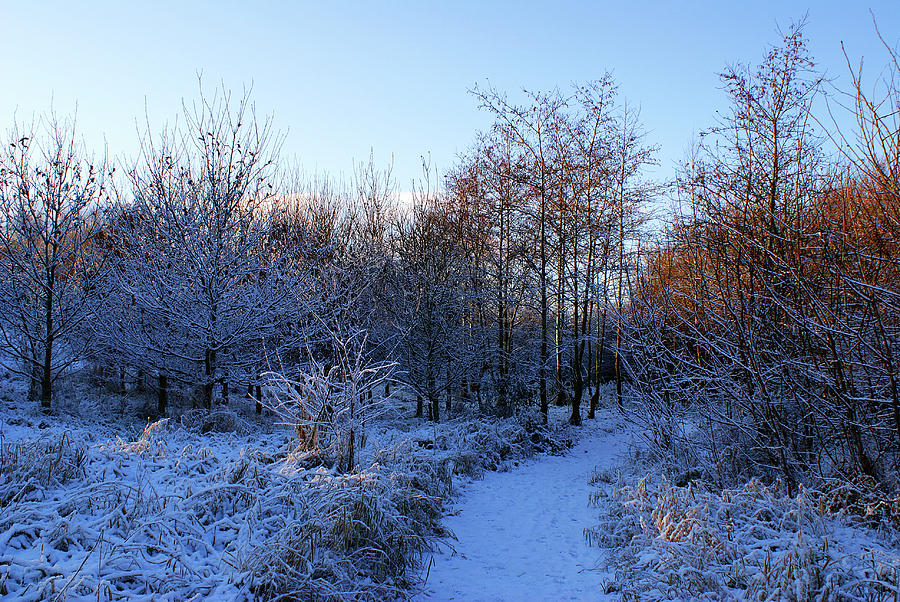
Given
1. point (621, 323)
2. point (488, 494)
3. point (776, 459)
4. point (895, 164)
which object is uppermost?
point (895, 164)

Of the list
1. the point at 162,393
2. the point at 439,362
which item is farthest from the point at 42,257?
the point at 439,362

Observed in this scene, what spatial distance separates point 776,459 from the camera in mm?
5406

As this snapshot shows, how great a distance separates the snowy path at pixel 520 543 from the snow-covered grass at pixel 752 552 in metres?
0.42

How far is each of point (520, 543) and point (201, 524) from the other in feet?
10.9

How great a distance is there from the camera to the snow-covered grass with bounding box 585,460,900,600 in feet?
10.8

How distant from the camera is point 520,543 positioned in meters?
5.55

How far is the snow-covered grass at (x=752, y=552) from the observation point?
3.30 m

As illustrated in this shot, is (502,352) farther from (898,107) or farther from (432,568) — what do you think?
(898,107)

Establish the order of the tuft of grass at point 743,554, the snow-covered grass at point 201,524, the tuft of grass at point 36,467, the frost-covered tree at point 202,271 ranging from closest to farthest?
the snow-covered grass at point 201,524 < the tuft of grass at point 743,554 < the tuft of grass at point 36,467 < the frost-covered tree at point 202,271

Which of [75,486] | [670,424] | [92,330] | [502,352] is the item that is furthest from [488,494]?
[92,330]

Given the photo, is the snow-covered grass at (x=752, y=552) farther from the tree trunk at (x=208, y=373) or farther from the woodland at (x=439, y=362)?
the tree trunk at (x=208, y=373)

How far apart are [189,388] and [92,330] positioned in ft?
7.84

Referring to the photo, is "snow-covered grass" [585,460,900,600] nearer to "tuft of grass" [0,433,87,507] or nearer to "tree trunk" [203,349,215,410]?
"tuft of grass" [0,433,87,507]

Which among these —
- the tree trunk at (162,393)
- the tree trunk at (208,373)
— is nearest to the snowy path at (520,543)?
the tree trunk at (208,373)
